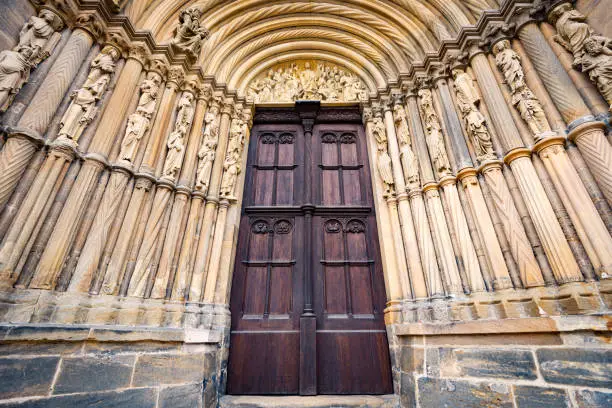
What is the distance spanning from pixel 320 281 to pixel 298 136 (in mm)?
2610

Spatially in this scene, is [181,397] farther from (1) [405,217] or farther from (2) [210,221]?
(1) [405,217]

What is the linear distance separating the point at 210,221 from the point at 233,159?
1051mm

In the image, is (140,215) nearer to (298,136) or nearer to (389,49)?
(298,136)

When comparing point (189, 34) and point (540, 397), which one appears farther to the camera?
point (189, 34)

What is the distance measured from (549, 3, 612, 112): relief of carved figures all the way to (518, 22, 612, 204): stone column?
0.46ft

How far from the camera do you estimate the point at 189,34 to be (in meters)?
4.04

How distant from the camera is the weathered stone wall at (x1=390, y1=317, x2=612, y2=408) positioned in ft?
6.66

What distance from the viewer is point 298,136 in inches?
197

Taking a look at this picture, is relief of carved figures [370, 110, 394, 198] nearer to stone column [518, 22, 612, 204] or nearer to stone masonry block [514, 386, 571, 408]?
stone column [518, 22, 612, 204]

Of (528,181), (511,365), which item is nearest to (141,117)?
(528,181)


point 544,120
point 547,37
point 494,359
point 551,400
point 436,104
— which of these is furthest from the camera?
point 436,104

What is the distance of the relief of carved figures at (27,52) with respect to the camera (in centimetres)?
244

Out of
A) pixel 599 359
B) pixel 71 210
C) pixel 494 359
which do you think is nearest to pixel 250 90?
pixel 71 210

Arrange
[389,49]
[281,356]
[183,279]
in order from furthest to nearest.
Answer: [389,49] < [281,356] < [183,279]
